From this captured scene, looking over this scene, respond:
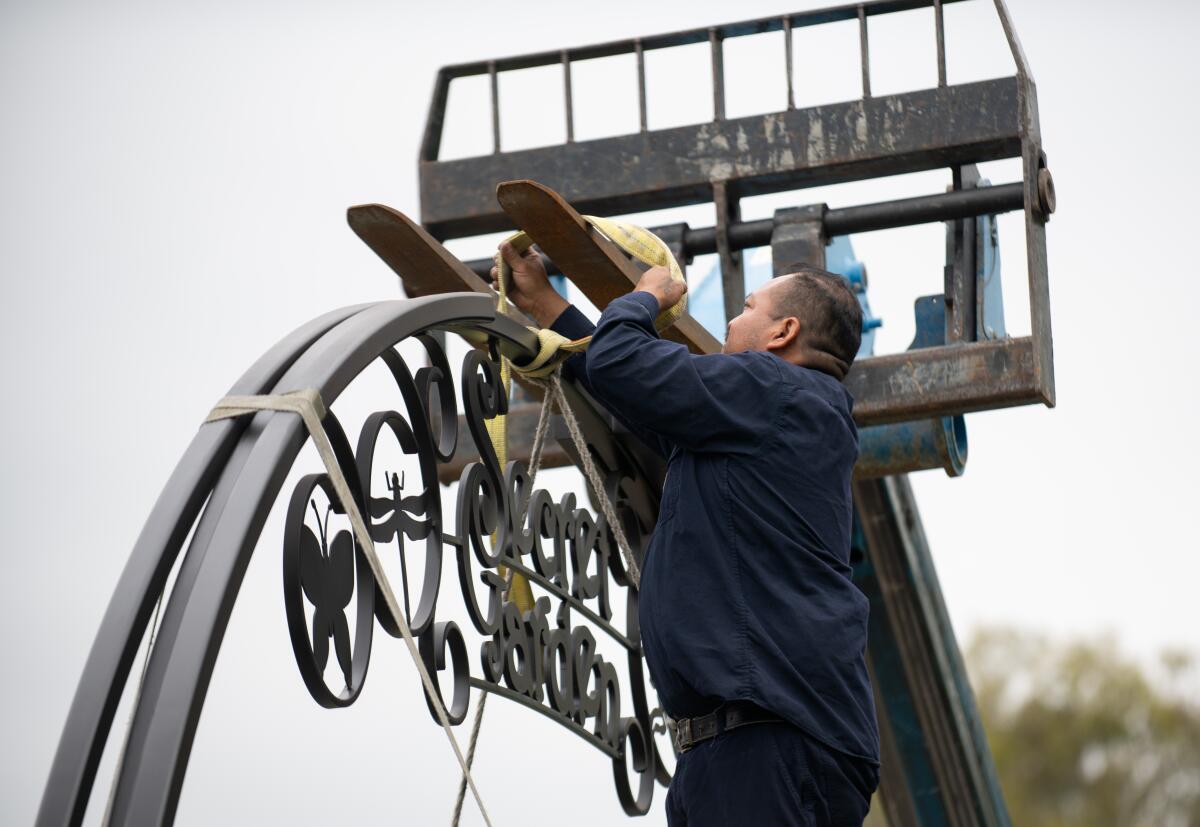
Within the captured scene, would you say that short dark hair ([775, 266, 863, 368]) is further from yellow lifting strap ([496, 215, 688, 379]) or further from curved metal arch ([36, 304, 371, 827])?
curved metal arch ([36, 304, 371, 827])

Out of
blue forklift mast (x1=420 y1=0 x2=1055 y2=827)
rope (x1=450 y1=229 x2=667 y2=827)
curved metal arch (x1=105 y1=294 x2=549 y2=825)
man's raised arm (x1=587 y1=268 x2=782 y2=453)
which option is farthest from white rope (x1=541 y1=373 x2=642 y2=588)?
curved metal arch (x1=105 y1=294 x2=549 y2=825)

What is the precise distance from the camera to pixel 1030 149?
4305 mm

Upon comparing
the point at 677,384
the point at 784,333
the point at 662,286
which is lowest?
the point at 677,384

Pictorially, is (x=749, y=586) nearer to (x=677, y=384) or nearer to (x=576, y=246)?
(x=677, y=384)

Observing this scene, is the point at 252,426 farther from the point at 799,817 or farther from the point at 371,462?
the point at 799,817

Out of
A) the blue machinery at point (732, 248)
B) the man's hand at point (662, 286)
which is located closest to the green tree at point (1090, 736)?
the blue machinery at point (732, 248)

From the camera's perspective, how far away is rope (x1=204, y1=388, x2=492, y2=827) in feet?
7.82

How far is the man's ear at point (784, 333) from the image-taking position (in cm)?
320

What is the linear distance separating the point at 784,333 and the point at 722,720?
0.74 metres

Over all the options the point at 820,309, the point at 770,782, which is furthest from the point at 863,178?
the point at 770,782

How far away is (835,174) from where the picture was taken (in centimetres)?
462

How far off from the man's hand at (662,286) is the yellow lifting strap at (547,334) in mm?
37

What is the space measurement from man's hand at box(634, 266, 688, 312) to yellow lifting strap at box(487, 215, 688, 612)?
37mm

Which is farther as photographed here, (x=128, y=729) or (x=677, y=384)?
(x=677, y=384)
